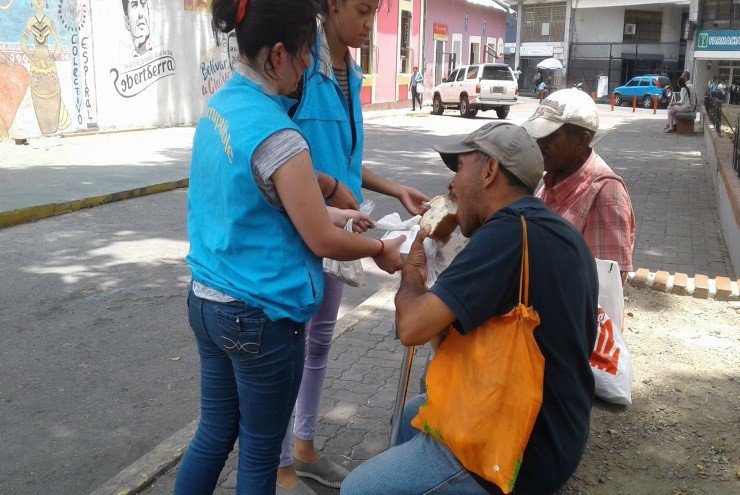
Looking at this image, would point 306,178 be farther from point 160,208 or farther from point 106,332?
point 160,208

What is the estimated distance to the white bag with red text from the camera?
317cm

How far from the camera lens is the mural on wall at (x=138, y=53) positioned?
16.4 metres

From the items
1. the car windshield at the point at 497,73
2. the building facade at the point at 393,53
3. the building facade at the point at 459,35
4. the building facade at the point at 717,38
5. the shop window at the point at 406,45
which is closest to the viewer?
the car windshield at the point at 497,73

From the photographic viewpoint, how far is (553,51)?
49.3 metres

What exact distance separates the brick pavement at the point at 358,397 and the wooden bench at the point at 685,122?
18087mm

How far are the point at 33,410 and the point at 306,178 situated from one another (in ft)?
8.96

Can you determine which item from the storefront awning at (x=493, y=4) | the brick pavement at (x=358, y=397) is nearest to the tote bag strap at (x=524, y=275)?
the brick pavement at (x=358, y=397)

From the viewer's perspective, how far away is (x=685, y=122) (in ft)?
Answer: 68.2

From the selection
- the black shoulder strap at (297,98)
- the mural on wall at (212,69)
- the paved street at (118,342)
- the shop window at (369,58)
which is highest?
the shop window at (369,58)

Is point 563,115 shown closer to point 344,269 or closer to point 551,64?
point 344,269

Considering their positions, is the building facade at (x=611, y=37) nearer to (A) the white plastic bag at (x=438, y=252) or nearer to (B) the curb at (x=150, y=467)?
(B) the curb at (x=150, y=467)

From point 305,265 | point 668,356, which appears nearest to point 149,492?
point 305,265

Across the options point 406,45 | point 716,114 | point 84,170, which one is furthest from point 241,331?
point 406,45

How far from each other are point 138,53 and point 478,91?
1320 cm
